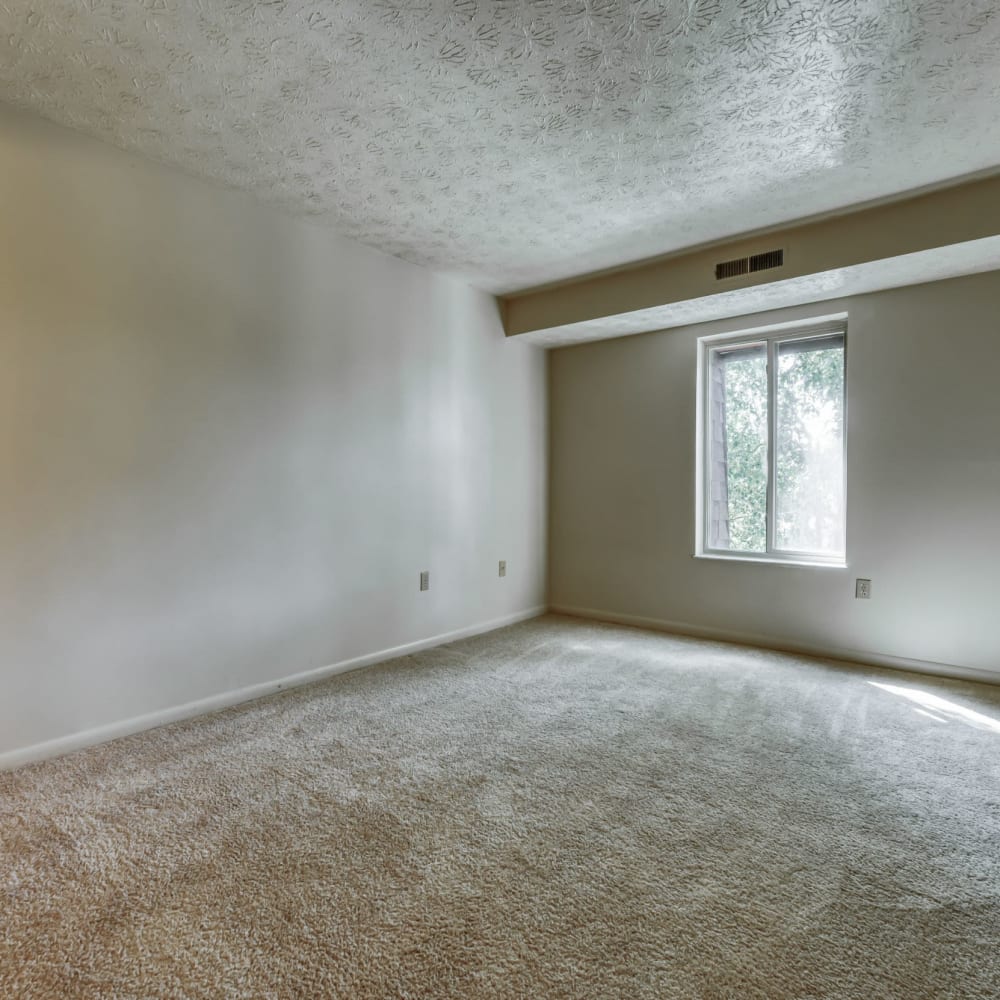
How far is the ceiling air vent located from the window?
719 millimetres

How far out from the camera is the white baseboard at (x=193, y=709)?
2364mm

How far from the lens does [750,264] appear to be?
353 centimetres

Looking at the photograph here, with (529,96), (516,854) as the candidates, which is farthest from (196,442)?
(516,854)

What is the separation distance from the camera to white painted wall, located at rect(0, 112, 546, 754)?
236cm

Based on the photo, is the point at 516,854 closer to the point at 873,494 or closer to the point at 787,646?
the point at 787,646

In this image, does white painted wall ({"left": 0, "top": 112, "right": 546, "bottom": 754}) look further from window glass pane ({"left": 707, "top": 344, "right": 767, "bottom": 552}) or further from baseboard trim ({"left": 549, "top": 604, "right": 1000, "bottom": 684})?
window glass pane ({"left": 707, "top": 344, "right": 767, "bottom": 552})

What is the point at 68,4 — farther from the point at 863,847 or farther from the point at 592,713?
the point at 863,847

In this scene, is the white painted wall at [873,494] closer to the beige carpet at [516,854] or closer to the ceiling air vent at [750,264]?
the ceiling air vent at [750,264]

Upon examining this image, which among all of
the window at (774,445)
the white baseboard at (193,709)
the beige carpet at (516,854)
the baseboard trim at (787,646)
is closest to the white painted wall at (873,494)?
the baseboard trim at (787,646)

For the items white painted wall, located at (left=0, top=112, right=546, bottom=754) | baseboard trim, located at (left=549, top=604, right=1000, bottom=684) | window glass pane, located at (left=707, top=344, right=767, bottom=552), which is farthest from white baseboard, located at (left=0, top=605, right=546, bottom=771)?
window glass pane, located at (left=707, top=344, right=767, bottom=552)

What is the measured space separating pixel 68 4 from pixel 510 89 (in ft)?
4.46

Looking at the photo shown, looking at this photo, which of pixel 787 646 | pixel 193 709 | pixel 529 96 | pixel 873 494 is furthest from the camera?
pixel 787 646

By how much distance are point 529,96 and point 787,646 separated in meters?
3.49

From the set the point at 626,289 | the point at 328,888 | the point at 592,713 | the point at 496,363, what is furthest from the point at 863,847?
the point at 496,363
